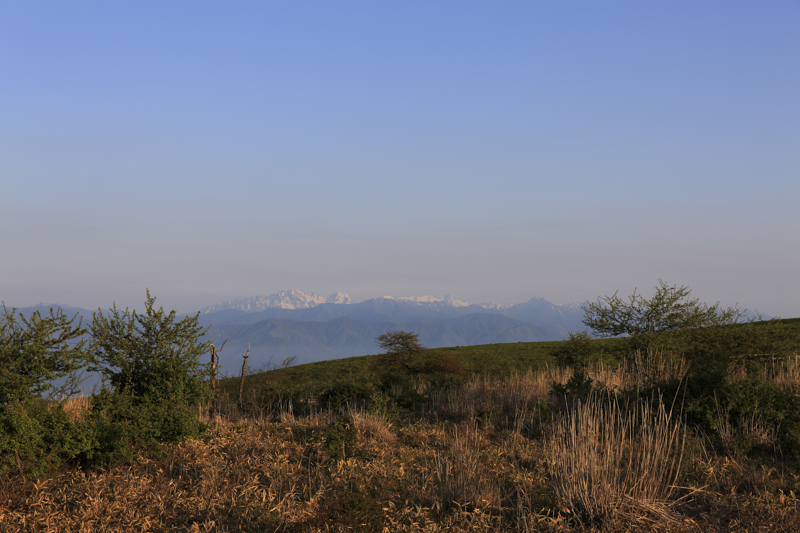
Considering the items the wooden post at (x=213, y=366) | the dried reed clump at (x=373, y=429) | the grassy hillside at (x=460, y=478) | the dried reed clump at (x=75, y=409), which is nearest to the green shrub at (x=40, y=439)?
the grassy hillside at (x=460, y=478)

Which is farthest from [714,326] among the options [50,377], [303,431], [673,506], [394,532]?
[50,377]

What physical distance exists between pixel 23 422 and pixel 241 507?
4.23 m

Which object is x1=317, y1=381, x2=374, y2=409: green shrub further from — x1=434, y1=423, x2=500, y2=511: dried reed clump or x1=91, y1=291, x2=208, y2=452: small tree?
x1=434, y1=423, x2=500, y2=511: dried reed clump

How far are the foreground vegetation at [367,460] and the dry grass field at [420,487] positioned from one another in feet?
0.11

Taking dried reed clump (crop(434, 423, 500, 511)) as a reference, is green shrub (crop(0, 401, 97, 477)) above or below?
above

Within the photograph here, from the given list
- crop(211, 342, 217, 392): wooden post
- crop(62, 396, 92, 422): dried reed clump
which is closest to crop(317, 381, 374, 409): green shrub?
crop(211, 342, 217, 392): wooden post

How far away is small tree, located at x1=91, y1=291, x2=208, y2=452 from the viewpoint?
9625 millimetres

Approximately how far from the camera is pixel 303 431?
36.5ft

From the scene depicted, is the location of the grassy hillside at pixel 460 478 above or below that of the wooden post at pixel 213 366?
below

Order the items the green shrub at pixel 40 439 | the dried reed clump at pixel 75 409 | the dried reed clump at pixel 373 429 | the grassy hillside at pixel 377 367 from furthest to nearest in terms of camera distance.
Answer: the grassy hillside at pixel 377 367 → the dried reed clump at pixel 373 429 → the dried reed clump at pixel 75 409 → the green shrub at pixel 40 439

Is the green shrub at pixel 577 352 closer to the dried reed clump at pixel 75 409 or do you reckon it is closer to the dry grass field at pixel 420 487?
the dry grass field at pixel 420 487

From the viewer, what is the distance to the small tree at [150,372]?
9625 millimetres

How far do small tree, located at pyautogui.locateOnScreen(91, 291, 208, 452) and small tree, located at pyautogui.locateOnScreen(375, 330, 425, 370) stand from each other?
79.6 feet

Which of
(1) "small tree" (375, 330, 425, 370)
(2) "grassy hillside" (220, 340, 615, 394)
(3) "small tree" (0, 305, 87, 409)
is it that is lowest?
(2) "grassy hillside" (220, 340, 615, 394)
